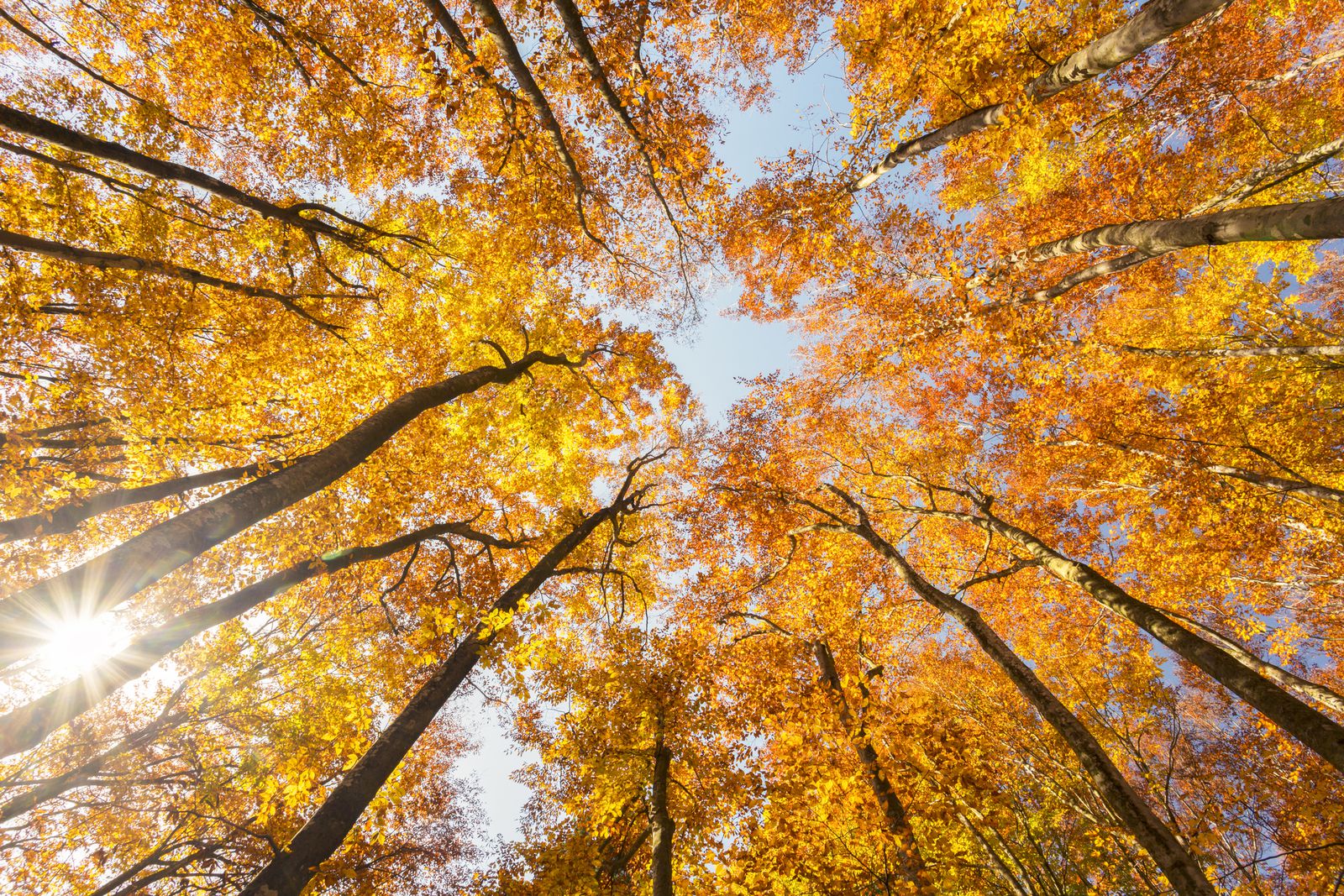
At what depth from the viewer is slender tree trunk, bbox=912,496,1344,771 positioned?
12.8ft

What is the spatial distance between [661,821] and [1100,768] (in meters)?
6.05

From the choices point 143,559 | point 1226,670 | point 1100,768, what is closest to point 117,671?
point 143,559

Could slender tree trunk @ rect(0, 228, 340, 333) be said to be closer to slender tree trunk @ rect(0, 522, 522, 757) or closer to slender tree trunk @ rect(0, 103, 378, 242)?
slender tree trunk @ rect(0, 103, 378, 242)

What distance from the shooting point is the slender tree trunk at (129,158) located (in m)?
4.32

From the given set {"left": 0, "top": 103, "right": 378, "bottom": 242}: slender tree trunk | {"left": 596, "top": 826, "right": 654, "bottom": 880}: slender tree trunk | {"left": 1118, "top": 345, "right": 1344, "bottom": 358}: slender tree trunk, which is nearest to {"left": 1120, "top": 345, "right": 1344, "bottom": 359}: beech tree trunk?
{"left": 1118, "top": 345, "right": 1344, "bottom": 358}: slender tree trunk

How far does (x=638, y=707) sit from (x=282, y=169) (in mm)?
13059

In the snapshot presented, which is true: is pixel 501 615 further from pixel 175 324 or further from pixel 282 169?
pixel 282 169

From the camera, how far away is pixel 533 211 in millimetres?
9000

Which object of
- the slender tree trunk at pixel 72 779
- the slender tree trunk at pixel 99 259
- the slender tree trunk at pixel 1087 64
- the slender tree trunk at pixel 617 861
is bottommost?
the slender tree trunk at pixel 72 779

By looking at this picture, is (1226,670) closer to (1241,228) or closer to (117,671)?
(1241,228)

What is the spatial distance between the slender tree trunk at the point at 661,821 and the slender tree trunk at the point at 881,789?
3.76 metres

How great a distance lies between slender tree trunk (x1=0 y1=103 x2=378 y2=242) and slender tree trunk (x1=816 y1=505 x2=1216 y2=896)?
10.6m

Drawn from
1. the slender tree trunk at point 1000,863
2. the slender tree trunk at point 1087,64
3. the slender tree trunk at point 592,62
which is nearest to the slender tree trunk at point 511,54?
the slender tree trunk at point 592,62

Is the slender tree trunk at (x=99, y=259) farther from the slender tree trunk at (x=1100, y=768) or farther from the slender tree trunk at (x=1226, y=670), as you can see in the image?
the slender tree trunk at (x=1226, y=670)
